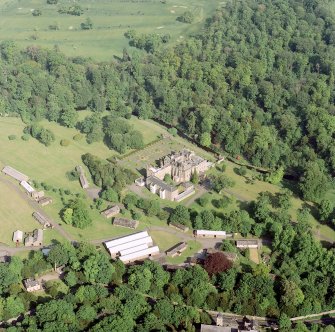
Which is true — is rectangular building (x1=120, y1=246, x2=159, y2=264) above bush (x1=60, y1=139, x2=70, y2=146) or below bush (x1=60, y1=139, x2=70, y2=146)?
below

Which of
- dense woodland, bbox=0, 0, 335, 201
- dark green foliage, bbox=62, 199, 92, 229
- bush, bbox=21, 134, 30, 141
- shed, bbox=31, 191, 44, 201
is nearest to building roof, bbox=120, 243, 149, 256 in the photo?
dark green foliage, bbox=62, 199, 92, 229

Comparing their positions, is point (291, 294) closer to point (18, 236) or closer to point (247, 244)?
point (247, 244)

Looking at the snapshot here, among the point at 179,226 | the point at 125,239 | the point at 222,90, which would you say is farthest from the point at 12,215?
the point at 222,90

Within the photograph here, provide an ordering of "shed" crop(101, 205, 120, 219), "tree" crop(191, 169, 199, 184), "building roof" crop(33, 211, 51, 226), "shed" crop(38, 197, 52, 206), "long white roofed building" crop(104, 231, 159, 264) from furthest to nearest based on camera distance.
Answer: "tree" crop(191, 169, 199, 184) < "shed" crop(38, 197, 52, 206) < "shed" crop(101, 205, 120, 219) < "building roof" crop(33, 211, 51, 226) < "long white roofed building" crop(104, 231, 159, 264)

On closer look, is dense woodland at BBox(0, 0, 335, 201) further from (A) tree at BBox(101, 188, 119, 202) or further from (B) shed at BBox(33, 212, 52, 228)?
(B) shed at BBox(33, 212, 52, 228)

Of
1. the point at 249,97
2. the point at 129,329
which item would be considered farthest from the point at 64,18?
the point at 129,329

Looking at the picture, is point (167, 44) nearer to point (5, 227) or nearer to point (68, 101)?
point (68, 101)

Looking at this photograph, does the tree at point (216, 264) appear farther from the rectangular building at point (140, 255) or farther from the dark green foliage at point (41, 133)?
the dark green foliage at point (41, 133)
